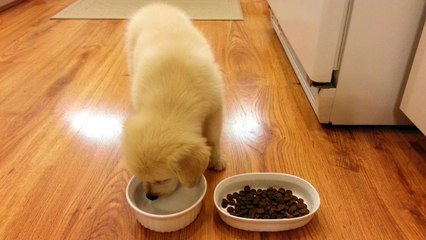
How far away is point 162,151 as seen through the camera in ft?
3.00

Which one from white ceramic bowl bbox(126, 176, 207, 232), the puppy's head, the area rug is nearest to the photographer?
the puppy's head

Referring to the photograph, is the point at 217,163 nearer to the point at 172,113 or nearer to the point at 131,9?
the point at 172,113

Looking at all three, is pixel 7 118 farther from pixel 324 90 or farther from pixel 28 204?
pixel 324 90

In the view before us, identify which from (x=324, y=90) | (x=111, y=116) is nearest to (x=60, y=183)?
(x=111, y=116)

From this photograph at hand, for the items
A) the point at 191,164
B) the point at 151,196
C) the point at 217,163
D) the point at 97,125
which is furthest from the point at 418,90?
the point at 97,125

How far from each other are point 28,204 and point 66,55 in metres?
1.47

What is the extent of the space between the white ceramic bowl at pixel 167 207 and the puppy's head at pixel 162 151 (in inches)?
5.6

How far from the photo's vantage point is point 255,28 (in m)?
2.99

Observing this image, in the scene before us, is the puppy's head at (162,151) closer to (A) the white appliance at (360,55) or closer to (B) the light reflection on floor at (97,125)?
(B) the light reflection on floor at (97,125)

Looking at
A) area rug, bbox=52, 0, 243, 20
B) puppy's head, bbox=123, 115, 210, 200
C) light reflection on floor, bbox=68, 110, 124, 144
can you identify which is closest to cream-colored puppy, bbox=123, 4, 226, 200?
puppy's head, bbox=123, 115, 210, 200

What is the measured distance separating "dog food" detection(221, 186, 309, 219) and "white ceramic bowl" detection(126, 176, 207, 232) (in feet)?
0.35

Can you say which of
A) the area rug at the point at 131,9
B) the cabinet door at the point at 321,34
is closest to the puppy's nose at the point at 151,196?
the cabinet door at the point at 321,34

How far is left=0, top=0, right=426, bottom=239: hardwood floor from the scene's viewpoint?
1.15 metres

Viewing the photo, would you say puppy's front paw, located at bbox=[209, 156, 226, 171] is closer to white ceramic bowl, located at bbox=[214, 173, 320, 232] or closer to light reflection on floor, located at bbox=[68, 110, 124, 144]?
white ceramic bowl, located at bbox=[214, 173, 320, 232]
